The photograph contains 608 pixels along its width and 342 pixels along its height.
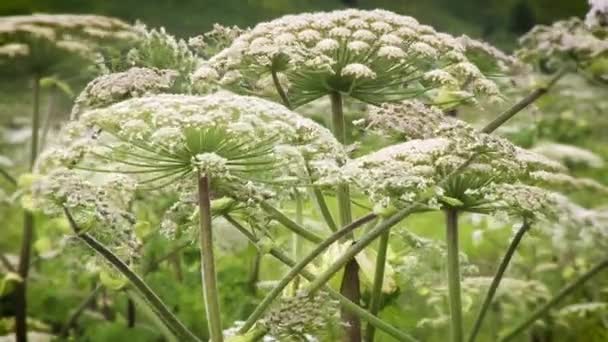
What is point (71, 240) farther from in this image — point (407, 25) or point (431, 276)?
point (431, 276)

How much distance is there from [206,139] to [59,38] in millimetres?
732

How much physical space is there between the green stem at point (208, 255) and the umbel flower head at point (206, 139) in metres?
0.02

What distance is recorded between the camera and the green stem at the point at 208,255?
0.88m

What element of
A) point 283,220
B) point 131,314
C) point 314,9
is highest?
point 314,9

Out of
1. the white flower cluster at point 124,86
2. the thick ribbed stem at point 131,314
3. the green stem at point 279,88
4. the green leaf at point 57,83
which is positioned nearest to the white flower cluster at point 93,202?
the white flower cluster at point 124,86

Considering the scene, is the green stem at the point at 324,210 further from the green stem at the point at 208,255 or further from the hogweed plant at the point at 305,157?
the green stem at the point at 208,255

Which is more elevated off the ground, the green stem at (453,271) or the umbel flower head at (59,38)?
the umbel flower head at (59,38)

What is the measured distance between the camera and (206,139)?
2.76ft

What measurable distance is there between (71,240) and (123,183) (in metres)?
0.12

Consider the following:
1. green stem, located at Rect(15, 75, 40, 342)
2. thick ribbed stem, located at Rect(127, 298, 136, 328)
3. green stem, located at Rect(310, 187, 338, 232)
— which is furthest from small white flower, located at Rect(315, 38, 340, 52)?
thick ribbed stem, located at Rect(127, 298, 136, 328)

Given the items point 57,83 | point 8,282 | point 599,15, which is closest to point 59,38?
point 57,83

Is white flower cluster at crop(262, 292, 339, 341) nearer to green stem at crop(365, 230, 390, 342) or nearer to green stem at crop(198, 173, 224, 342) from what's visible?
green stem at crop(198, 173, 224, 342)

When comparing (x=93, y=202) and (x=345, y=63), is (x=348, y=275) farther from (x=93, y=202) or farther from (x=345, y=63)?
(x=93, y=202)

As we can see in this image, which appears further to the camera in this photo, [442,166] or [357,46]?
[357,46]
